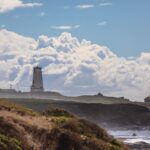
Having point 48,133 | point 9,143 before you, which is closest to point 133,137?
point 48,133

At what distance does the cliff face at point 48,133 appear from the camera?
62.7 feet

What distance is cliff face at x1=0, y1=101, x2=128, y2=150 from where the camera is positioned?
19109mm

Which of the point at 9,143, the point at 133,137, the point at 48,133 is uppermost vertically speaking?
the point at 48,133

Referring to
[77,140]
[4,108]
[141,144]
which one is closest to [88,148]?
[77,140]

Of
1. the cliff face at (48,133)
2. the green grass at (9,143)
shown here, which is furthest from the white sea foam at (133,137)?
the green grass at (9,143)

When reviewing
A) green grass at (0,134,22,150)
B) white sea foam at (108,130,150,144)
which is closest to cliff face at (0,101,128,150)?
green grass at (0,134,22,150)

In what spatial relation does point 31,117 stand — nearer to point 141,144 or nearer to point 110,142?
point 110,142

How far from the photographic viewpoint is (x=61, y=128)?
1998 cm

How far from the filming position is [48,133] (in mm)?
19656

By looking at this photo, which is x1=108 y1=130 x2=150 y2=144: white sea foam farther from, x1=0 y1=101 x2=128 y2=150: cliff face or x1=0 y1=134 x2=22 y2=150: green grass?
x1=0 y1=134 x2=22 y2=150: green grass

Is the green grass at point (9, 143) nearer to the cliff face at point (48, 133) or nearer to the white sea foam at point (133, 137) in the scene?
the cliff face at point (48, 133)

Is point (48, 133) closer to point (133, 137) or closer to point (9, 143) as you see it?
point (9, 143)

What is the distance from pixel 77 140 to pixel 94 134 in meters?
1.27

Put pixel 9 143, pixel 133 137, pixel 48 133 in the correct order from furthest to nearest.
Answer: pixel 133 137 → pixel 48 133 → pixel 9 143
